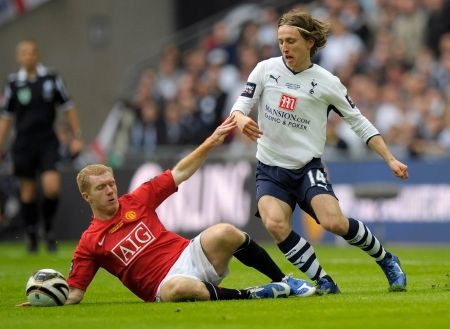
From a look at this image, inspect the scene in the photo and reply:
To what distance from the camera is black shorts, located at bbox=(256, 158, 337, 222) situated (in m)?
10.7

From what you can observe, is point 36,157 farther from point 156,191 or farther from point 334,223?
point 334,223

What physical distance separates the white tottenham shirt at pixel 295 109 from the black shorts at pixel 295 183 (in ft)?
0.20

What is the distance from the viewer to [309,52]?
1095cm

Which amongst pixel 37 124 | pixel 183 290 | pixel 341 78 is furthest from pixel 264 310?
pixel 341 78

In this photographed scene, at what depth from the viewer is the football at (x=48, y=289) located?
33.5ft

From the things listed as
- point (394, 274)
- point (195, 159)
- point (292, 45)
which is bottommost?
point (394, 274)

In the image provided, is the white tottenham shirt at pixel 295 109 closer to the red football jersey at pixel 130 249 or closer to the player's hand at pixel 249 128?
the player's hand at pixel 249 128

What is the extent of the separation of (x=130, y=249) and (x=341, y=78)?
1260 cm

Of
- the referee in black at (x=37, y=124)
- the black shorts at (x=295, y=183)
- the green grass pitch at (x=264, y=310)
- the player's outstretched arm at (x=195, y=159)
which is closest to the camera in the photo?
the green grass pitch at (x=264, y=310)

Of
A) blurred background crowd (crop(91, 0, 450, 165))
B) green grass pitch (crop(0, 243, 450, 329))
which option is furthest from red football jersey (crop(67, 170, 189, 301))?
blurred background crowd (crop(91, 0, 450, 165))

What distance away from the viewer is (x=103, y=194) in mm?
10219

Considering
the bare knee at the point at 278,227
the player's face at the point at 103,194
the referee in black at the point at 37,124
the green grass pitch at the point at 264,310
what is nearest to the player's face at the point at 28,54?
the referee in black at the point at 37,124

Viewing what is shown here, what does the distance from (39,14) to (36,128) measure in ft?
37.4

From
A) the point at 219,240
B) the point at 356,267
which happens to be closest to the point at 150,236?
the point at 219,240
